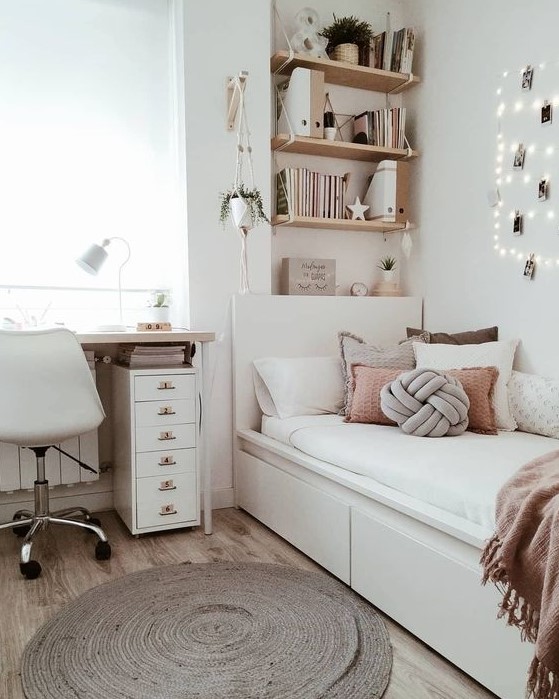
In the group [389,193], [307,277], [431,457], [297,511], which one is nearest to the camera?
[431,457]

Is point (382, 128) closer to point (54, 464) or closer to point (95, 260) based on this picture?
point (95, 260)

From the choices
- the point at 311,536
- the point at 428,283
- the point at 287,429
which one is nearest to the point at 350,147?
the point at 428,283

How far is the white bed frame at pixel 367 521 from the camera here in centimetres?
157

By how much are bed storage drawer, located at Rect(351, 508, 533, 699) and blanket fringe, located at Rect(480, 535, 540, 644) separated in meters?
0.12

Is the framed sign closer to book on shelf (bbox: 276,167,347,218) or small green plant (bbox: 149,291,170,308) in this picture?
book on shelf (bbox: 276,167,347,218)

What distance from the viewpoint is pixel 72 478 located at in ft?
9.31

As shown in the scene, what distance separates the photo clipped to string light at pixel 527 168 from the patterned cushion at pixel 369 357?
639 millimetres

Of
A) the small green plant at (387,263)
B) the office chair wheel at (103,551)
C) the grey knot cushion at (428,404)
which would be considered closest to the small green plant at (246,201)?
the small green plant at (387,263)

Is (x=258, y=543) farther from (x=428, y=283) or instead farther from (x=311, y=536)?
(x=428, y=283)

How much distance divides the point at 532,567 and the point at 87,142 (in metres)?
2.61

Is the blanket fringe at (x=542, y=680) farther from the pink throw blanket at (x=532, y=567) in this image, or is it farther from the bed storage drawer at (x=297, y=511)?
the bed storage drawer at (x=297, y=511)

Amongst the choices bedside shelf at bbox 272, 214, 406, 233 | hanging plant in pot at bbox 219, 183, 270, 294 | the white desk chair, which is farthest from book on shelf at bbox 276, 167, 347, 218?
the white desk chair

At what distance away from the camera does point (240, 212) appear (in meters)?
2.92

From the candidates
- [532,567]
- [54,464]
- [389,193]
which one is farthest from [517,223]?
[54,464]
